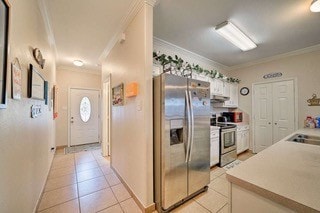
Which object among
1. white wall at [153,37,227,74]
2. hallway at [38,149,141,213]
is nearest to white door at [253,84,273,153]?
white wall at [153,37,227,74]

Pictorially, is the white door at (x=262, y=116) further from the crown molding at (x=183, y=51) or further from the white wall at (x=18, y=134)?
the white wall at (x=18, y=134)

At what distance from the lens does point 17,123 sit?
45.3 inches

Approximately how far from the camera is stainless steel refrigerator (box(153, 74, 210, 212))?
1702 mm

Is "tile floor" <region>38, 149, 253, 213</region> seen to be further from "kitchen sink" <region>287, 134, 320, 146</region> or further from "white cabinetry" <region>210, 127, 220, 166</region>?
"kitchen sink" <region>287, 134, 320, 146</region>

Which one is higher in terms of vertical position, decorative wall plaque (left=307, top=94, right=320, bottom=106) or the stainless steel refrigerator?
decorative wall plaque (left=307, top=94, right=320, bottom=106)

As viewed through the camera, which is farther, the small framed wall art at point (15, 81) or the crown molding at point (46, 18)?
the crown molding at point (46, 18)

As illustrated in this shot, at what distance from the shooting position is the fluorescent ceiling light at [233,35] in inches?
89.4

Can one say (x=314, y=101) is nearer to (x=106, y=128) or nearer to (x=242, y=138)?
(x=242, y=138)

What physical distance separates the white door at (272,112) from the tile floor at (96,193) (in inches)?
77.0

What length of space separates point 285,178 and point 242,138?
351cm

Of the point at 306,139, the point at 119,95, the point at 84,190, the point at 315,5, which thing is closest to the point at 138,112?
the point at 119,95

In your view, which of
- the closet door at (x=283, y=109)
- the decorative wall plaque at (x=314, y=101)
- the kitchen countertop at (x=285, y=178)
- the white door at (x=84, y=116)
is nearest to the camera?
the kitchen countertop at (x=285, y=178)

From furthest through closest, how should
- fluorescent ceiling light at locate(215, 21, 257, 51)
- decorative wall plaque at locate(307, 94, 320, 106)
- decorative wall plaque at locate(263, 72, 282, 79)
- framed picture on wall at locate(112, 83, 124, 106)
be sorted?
decorative wall plaque at locate(263, 72, 282, 79) → decorative wall plaque at locate(307, 94, 320, 106) → framed picture on wall at locate(112, 83, 124, 106) → fluorescent ceiling light at locate(215, 21, 257, 51)

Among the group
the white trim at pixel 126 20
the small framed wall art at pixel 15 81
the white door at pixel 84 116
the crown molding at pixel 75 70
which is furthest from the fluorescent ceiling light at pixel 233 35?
the white door at pixel 84 116
